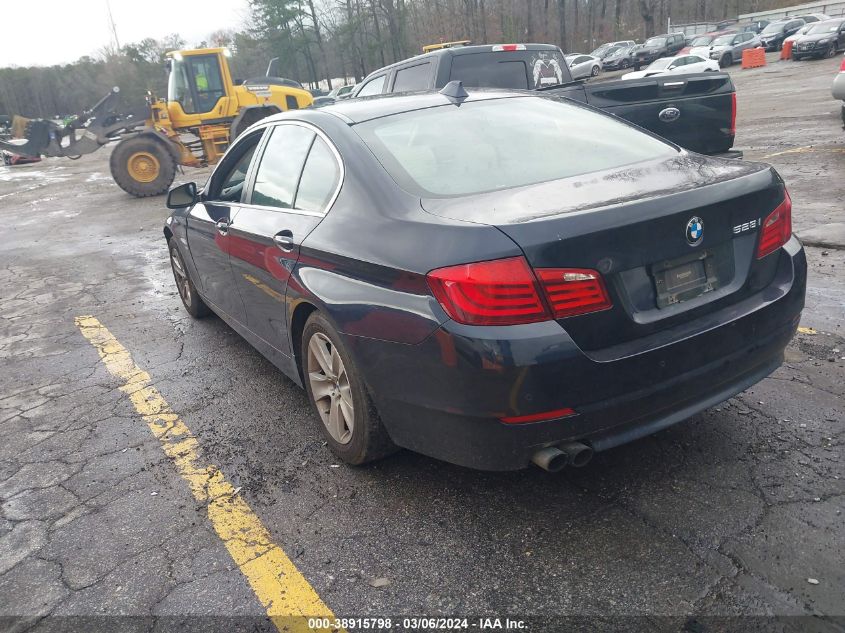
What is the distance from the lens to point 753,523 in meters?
2.50

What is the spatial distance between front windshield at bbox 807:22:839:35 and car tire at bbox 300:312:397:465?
35.7 metres

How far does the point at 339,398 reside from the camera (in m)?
3.11

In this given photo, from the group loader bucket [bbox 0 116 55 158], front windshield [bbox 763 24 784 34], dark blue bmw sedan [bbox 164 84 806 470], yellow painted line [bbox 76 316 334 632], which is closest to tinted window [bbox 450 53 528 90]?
dark blue bmw sedan [bbox 164 84 806 470]

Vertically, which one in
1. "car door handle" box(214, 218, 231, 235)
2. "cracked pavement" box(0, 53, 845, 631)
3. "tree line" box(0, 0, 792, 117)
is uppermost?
"tree line" box(0, 0, 792, 117)

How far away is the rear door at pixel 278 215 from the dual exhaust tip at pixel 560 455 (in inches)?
58.4

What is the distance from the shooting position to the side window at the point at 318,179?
3135mm

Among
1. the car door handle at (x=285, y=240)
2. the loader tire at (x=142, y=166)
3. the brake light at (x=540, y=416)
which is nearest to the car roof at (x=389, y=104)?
the car door handle at (x=285, y=240)

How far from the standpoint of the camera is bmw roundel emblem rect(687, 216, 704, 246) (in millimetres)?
2473

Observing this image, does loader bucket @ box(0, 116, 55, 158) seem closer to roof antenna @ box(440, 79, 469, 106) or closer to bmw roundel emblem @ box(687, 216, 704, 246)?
roof antenna @ box(440, 79, 469, 106)

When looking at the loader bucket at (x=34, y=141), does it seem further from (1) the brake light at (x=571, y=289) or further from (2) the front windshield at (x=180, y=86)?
(1) the brake light at (x=571, y=289)

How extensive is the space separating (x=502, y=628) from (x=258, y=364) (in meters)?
2.95

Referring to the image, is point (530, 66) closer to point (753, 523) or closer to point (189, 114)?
point (753, 523)

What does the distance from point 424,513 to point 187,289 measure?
3735 millimetres

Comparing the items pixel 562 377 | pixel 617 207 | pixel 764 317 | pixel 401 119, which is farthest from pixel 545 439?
pixel 401 119
